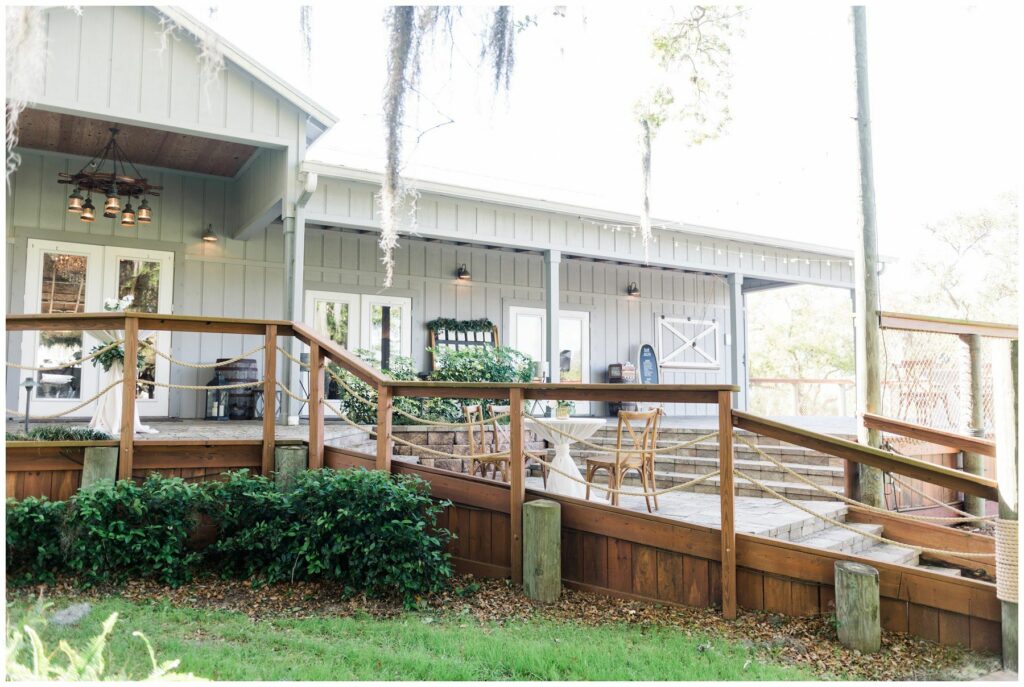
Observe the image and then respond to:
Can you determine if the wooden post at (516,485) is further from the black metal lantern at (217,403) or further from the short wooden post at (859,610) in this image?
the black metal lantern at (217,403)

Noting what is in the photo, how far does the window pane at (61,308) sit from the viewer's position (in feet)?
26.8

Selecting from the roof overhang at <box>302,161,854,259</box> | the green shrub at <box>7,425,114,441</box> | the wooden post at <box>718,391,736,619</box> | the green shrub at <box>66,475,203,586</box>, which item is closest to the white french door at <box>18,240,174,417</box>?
the roof overhang at <box>302,161,854,259</box>

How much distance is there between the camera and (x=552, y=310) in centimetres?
925

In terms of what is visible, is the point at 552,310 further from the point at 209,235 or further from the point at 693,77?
the point at 209,235

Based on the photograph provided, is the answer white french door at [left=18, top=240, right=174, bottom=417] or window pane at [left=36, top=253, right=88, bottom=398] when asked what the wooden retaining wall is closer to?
white french door at [left=18, top=240, right=174, bottom=417]

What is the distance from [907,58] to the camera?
32.8ft

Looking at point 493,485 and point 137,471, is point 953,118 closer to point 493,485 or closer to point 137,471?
point 493,485

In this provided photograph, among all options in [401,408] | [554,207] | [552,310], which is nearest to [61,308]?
[401,408]

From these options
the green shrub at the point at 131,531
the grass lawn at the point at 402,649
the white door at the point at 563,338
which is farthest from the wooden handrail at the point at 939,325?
the white door at the point at 563,338

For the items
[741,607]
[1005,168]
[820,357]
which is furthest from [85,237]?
[820,357]

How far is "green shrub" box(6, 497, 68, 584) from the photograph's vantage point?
13.7 feet

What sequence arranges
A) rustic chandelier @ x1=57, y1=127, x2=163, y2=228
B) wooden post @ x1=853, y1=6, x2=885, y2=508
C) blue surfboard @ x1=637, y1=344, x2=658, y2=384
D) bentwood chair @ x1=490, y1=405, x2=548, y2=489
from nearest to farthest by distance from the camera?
1. wooden post @ x1=853, y1=6, x2=885, y2=508
2. bentwood chair @ x1=490, y1=405, x2=548, y2=489
3. rustic chandelier @ x1=57, y1=127, x2=163, y2=228
4. blue surfboard @ x1=637, y1=344, x2=658, y2=384

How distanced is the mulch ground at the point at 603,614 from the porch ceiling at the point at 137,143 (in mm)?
4962

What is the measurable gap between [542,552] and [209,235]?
6.74 meters
